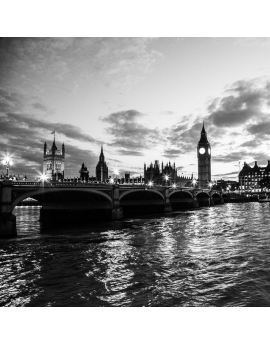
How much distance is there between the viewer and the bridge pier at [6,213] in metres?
26.4

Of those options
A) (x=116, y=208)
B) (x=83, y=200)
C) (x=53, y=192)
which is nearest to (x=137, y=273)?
(x=53, y=192)

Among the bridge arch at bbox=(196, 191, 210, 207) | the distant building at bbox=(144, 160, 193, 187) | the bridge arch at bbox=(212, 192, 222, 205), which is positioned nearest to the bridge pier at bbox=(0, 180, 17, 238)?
the bridge arch at bbox=(196, 191, 210, 207)

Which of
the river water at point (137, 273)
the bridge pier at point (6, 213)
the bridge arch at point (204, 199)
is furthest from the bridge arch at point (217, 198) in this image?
the bridge pier at point (6, 213)

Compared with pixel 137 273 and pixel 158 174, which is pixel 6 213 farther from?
pixel 158 174

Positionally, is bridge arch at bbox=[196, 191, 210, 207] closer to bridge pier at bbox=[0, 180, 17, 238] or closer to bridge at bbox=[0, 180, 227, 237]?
bridge at bbox=[0, 180, 227, 237]

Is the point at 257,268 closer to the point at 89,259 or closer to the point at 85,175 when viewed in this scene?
the point at 89,259

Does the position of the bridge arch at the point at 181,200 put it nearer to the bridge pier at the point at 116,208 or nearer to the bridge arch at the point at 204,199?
the bridge arch at the point at 204,199

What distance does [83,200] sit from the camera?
47.9m

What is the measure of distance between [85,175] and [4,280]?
430ft

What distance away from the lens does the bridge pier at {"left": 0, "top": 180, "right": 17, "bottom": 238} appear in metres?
26.4

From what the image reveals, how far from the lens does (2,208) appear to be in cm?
2661

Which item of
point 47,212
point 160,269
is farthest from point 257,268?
point 47,212
